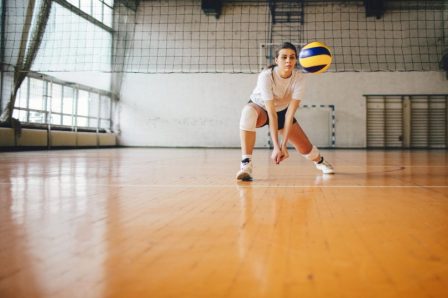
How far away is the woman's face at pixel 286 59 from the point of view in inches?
122

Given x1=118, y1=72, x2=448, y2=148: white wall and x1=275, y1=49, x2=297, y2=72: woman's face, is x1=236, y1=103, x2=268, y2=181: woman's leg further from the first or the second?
x1=118, y1=72, x2=448, y2=148: white wall

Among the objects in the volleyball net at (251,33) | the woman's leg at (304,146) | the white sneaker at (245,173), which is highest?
the volleyball net at (251,33)

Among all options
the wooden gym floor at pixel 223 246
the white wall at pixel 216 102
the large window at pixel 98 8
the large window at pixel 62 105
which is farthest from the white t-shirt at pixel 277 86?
the white wall at pixel 216 102

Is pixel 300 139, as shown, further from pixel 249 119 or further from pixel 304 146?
pixel 249 119

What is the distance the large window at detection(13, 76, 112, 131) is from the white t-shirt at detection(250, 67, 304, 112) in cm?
813

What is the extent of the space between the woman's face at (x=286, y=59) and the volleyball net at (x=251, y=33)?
1000cm

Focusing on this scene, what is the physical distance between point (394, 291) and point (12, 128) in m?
9.87

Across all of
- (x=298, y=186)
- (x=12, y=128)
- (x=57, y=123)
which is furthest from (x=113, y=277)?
(x=57, y=123)

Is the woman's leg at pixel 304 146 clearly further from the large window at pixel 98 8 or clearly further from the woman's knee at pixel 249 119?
the large window at pixel 98 8

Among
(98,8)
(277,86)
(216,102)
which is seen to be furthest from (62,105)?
(277,86)

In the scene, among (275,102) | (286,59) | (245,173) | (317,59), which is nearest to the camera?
(245,173)

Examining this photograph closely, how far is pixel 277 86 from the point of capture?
335 centimetres

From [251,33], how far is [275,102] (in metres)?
11.4

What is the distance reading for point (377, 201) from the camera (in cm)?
187
